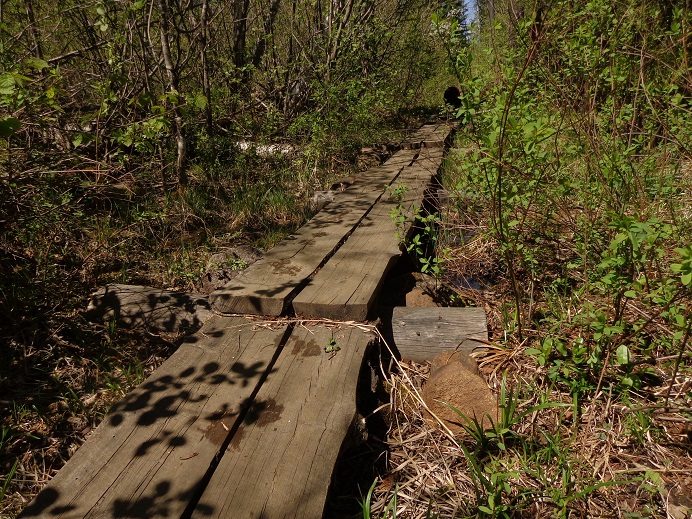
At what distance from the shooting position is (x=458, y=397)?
88.4 inches

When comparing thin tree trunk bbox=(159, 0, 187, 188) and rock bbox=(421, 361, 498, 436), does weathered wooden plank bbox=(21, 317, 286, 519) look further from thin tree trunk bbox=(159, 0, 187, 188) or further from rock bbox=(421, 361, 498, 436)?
thin tree trunk bbox=(159, 0, 187, 188)

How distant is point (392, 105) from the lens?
9.18 m

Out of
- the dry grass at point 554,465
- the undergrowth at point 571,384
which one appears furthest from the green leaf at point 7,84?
the dry grass at point 554,465

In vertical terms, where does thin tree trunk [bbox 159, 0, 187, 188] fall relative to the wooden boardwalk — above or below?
above

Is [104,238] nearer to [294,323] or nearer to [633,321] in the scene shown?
[294,323]

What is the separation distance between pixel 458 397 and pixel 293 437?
2.95 feet

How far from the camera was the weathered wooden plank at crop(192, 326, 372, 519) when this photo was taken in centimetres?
150

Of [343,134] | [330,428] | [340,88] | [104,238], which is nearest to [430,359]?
[330,428]

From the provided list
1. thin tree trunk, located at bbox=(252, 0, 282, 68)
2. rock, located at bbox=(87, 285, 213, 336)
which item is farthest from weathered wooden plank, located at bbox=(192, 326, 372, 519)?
thin tree trunk, located at bbox=(252, 0, 282, 68)

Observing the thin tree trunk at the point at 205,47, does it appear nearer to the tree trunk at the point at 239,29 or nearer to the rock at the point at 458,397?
the tree trunk at the point at 239,29

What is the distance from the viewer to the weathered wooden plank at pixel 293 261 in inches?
104

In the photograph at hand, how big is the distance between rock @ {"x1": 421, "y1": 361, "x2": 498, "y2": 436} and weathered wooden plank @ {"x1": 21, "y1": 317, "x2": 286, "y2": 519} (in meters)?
0.84

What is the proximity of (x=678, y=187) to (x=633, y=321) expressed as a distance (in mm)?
1737

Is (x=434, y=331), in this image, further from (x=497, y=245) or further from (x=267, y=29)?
(x=267, y=29)
